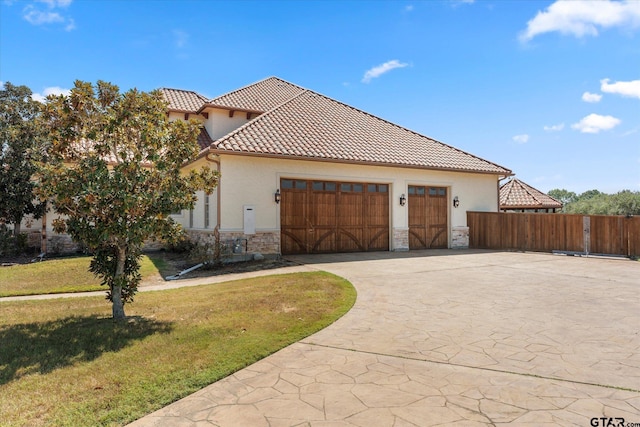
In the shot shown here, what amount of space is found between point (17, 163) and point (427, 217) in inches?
712

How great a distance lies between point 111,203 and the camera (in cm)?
573

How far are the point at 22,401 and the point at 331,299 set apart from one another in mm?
4822

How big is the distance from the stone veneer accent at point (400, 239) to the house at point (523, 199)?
11386 mm

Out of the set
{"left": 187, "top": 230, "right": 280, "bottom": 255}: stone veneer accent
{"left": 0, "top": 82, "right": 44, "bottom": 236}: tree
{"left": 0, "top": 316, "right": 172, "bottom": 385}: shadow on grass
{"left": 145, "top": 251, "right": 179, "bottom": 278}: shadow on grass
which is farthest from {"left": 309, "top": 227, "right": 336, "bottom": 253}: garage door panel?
{"left": 0, "top": 82, "right": 44, "bottom": 236}: tree

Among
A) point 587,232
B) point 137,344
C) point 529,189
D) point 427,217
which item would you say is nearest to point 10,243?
point 137,344

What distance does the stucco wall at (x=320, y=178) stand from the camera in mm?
12289

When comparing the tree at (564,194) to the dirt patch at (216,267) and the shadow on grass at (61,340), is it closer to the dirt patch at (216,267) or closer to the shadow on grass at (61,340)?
the dirt patch at (216,267)

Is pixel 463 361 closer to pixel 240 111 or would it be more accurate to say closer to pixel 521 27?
pixel 521 27

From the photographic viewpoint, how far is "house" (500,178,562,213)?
76.9ft

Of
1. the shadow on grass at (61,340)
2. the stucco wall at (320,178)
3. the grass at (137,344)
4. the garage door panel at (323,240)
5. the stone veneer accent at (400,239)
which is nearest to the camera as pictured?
the grass at (137,344)

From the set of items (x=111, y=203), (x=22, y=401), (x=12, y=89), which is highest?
(x=12, y=89)

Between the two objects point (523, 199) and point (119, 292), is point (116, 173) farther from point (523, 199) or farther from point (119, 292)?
point (523, 199)

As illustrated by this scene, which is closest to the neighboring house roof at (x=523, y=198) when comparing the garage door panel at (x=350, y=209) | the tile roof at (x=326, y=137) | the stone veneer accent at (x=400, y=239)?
the tile roof at (x=326, y=137)

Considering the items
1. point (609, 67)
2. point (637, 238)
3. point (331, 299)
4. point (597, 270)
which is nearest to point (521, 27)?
point (609, 67)
